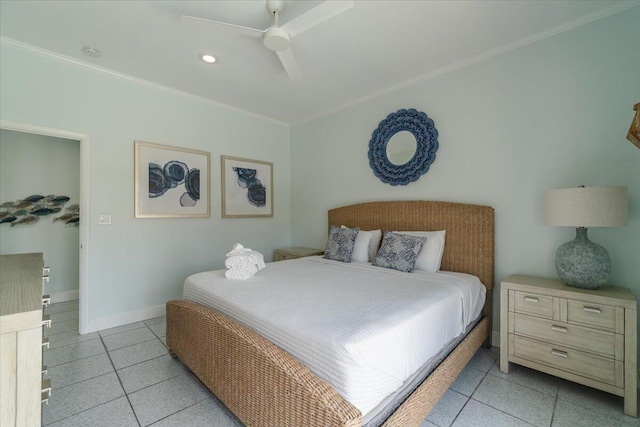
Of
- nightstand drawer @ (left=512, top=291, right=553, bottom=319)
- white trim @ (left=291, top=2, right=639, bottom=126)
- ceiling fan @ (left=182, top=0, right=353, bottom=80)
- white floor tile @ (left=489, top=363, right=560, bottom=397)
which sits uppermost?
white trim @ (left=291, top=2, right=639, bottom=126)

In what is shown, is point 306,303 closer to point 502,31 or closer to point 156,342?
point 156,342

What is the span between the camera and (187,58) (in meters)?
2.64

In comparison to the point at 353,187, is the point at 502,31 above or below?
above

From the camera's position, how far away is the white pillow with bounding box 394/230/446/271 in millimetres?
2580

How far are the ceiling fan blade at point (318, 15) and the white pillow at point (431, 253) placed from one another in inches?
79.9

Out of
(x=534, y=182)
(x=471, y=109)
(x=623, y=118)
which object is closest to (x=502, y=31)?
(x=471, y=109)

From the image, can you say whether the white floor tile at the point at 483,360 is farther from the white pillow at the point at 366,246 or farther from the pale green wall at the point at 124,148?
the pale green wall at the point at 124,148

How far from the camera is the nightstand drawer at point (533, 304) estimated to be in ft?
6.32

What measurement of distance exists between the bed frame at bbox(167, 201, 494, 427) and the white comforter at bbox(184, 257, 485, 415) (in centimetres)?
7

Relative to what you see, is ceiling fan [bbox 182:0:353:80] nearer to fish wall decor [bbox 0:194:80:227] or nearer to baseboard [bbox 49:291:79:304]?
fish wall decor [bbox 0:194:80:227]

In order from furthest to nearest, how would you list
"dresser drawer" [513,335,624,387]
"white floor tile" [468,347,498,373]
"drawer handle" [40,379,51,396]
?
"white floor tile" [468,347,498,373]
"dresser drawer" [513,335,624,387]
"drawer handle" [40,379,51,396]

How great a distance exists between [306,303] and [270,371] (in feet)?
1.41

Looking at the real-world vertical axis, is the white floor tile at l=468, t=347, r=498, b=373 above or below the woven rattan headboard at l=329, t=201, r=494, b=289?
below

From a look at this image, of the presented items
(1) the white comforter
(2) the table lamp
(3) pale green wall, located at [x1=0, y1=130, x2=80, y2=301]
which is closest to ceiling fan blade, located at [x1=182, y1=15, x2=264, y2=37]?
(1) the white comforter
